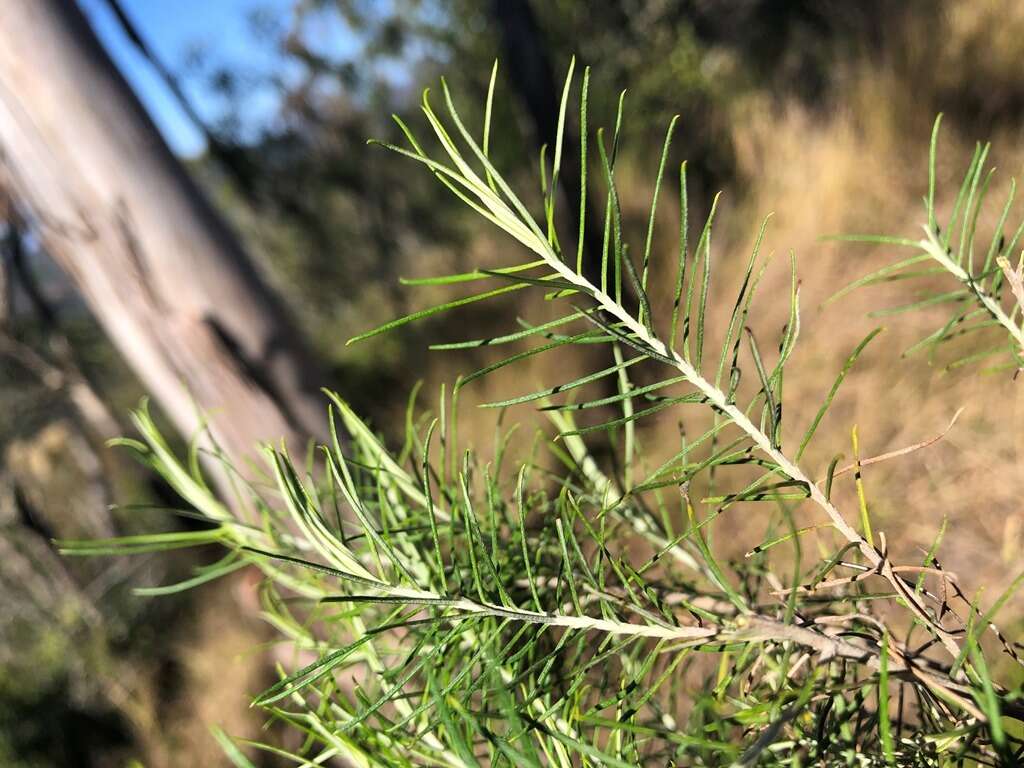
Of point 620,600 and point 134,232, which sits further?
point 134,232

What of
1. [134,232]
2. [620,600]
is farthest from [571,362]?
[620,600]

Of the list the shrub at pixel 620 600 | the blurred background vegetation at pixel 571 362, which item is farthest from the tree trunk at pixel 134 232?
the shrub at pixel 620 600

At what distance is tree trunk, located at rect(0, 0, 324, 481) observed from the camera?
0.63 m

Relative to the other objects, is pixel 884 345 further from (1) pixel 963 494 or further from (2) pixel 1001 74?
(2) pixel 1001 74

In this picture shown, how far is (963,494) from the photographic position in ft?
2.31

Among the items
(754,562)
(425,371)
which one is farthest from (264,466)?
(425,371)

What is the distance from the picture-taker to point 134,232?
2.18 ft

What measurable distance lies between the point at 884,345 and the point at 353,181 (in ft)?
8.28

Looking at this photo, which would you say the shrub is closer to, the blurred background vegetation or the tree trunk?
the blurred background vegetation

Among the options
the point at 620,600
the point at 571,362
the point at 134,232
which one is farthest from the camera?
the point at 571,362

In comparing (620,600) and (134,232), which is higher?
(134,232)

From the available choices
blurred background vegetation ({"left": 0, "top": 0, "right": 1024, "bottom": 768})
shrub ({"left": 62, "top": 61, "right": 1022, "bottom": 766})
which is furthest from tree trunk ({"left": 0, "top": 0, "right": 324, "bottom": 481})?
shrub ({"left": 62, "top": 61, "right": 1022, "bottom": 766})

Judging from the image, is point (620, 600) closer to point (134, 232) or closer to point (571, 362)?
point (134, 232)

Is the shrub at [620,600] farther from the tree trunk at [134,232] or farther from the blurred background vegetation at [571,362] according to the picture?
the tree trunk at [134,232]
